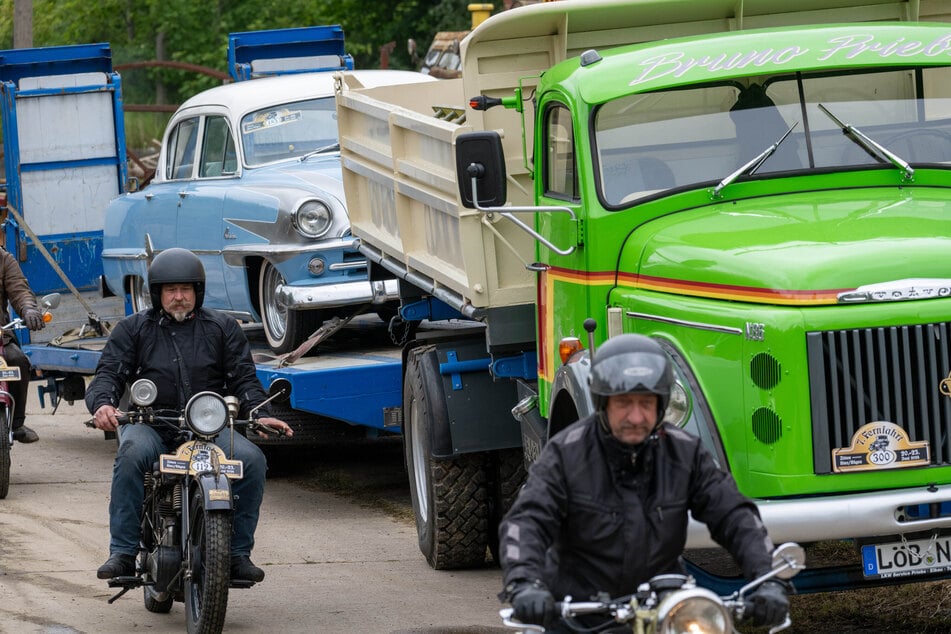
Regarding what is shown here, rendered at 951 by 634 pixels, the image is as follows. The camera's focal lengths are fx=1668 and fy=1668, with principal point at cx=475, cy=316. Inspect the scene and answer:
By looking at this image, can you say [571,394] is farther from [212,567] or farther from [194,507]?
[194,507]

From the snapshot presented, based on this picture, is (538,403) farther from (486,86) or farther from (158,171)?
(158,171)

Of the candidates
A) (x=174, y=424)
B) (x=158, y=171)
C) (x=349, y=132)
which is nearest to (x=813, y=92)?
(x=174, y=424)

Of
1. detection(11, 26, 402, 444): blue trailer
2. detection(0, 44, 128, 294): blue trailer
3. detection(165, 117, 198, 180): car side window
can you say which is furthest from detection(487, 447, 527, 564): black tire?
detection(0, 44, 128, 294): blue trailer

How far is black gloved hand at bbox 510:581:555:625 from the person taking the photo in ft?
12.8

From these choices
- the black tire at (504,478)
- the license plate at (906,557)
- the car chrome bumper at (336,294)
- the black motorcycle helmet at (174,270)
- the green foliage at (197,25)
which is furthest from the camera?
the green foliage at (197,25)

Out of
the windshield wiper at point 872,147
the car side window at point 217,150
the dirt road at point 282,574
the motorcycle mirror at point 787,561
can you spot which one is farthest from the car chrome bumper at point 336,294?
the motorcycle mirror at point 787,561

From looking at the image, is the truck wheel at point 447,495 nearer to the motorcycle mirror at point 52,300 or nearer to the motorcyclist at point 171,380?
the motorcyclist at point 171,380

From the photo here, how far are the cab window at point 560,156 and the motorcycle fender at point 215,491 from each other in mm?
1926

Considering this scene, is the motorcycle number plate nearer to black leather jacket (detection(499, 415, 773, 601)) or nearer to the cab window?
the cab window

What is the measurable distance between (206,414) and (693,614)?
3.83 meters

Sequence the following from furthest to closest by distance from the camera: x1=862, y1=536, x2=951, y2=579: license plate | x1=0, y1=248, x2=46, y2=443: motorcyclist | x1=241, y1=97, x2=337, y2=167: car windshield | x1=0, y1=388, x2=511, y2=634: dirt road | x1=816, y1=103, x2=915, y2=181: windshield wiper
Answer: x1=241, y1=97, x2=337, y2=167: car windshield, x1=0, y1=248, x2=46, y2=443: motorcyclist, x1=0, y1=388, x2=511, y2=634: dirt road, x1=816, y1=103, x2=915, y2=181: windshield wiper, x1=862, y1=536, x2=951, y2=579: license plate

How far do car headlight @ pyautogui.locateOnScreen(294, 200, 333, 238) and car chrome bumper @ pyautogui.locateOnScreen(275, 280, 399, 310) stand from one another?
0.36 metres

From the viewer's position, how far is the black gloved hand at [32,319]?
1148 cm

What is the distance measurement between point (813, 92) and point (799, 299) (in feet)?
5.31
